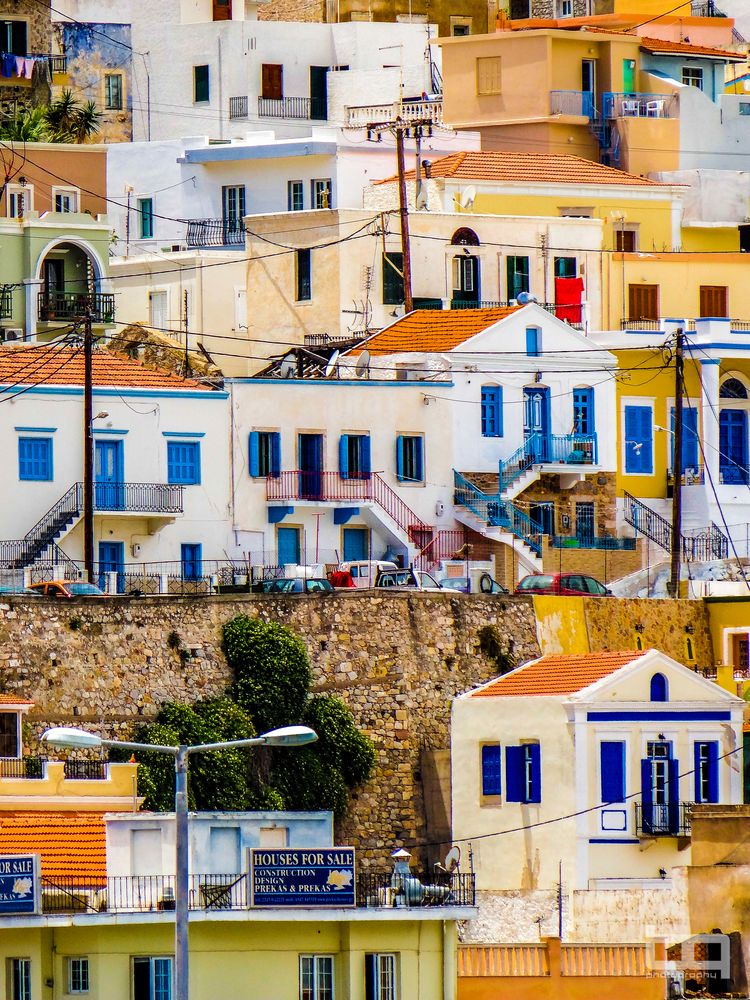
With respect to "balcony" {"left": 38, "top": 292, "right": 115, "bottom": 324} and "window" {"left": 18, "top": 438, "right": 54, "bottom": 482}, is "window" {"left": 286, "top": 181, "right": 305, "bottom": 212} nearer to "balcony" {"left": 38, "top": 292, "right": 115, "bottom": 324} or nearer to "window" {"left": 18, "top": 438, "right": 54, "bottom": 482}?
"balcony" {"left": 38, "top": 292, "right": 115, "bottom": 324}

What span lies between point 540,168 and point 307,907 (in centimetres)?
4638

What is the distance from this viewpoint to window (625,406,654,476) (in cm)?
9325

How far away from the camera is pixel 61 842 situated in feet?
205

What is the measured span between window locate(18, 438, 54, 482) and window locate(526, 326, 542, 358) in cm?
1505

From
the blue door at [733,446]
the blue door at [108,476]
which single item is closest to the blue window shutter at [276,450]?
the blue door at [108,476]

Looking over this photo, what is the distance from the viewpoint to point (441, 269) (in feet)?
318

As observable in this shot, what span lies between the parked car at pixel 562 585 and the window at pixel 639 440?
998 cm

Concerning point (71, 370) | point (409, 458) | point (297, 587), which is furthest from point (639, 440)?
point (297, 587)

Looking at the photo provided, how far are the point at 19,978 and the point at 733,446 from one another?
4123cm

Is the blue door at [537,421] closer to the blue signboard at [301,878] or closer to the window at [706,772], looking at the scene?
the window at [706,772]

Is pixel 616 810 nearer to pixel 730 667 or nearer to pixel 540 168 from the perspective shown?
pixel 730 667

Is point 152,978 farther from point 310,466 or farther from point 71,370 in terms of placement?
point 310,466

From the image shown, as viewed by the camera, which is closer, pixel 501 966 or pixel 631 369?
pixel 501 966

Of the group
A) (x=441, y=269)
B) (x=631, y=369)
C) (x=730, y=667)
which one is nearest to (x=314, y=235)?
(x=441, y=269)
